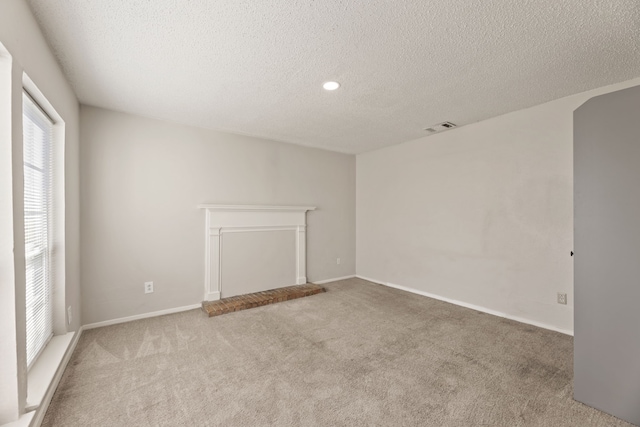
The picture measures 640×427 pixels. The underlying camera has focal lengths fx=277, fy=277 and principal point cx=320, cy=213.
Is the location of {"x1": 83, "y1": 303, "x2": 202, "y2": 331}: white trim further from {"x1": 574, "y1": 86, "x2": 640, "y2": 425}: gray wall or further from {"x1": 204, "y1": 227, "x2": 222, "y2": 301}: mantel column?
{"x1": 574, "y1": 86, "x2": 640, "y2": 425}: gray wall

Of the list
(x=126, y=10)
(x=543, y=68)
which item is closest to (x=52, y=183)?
(x=126, y=10)

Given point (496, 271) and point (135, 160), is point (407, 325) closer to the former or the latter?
point (496, 271)

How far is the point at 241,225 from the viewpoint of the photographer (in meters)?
3.91

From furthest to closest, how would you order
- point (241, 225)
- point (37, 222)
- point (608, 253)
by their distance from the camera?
point (241, 225) → point (37, 222) → point (608, 253)

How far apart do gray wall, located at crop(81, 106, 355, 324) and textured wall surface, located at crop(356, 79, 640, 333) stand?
6.37ft

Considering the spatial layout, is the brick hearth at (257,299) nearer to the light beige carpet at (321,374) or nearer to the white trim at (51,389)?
the light beige carpet at (321,374)

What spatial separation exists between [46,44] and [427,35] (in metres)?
2.49

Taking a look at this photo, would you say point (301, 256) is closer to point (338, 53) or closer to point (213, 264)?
point (213, 264)

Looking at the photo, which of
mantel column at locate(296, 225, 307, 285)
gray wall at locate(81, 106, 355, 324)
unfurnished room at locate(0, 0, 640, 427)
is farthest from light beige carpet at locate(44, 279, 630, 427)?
mantel column at locate(296, 225, 307, 285)

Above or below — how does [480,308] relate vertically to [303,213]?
below

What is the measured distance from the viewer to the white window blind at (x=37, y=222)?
1.81m

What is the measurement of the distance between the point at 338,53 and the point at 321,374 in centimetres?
235

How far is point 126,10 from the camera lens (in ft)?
5.11

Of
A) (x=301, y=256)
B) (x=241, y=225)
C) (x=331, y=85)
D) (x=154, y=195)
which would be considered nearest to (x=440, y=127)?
(x=331, y=85)
